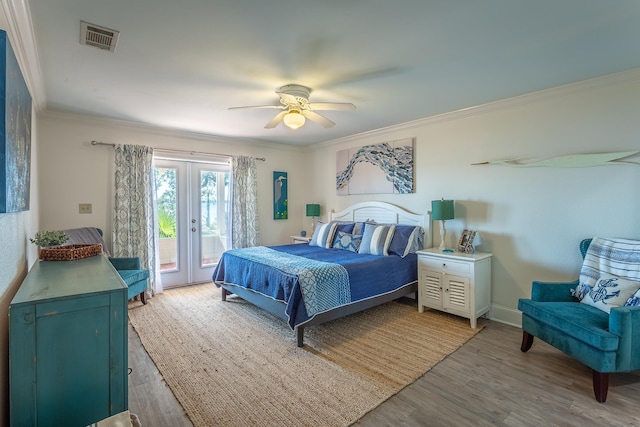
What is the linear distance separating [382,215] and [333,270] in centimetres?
183

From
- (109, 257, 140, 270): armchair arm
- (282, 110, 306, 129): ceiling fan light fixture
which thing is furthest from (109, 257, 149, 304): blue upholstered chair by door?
(282, 110, 306, 129): ceiling fan light fixture

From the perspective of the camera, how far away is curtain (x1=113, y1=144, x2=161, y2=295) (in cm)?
411

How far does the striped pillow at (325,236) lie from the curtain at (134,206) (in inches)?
93.2

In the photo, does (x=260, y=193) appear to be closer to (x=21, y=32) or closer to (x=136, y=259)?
(x=136, y=259)

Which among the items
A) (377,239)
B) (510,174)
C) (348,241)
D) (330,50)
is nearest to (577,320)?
(510,174)

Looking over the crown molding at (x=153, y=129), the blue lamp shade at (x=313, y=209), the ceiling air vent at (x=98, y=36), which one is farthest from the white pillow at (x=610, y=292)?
the crown molding at (x=153, y=129)

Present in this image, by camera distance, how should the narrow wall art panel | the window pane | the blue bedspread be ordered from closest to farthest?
the blue bedspread
the window pane
the narrow wall art panel

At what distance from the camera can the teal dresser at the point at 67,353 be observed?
1223mm

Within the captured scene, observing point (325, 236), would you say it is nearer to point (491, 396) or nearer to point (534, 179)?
point (534, 179)

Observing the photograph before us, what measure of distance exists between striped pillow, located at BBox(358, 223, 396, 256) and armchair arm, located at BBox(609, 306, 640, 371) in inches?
83.5

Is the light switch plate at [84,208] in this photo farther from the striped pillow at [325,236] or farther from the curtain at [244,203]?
the striped pillow at [325,236]

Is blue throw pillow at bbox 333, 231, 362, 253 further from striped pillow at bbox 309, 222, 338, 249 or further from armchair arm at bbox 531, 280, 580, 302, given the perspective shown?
armchair arm at bbox 531, 280, 580, 302

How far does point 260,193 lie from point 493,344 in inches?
163

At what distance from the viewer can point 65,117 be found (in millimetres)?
3820
